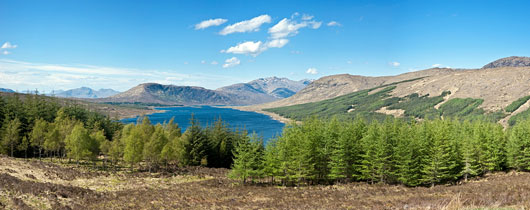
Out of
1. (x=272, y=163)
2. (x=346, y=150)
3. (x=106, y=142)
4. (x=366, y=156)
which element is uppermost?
(x=346, y=150)

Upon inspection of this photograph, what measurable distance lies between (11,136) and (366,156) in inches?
3070

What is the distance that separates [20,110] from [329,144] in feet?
267

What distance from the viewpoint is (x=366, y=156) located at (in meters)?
49.7

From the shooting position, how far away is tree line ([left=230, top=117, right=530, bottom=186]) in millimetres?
49156

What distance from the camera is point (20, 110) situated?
255ft

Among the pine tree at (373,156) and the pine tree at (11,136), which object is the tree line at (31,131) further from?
the pine tree at (373,156)

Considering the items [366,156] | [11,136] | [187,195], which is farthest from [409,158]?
[11,136]

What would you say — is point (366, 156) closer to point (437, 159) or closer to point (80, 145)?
point (437, 159)

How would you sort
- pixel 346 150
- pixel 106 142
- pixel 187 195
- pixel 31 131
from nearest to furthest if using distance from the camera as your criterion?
pixel 187 195 → pixel 346 150 → pixel 106 142 → pixel 31 131

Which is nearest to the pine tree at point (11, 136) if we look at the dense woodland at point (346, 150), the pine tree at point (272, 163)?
the dense woodland at point (346, 150)

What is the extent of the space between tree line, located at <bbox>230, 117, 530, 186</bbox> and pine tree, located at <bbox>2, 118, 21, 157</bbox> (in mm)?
55014

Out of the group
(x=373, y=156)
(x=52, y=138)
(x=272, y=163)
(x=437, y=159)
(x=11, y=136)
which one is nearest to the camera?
(x=437, y=159)

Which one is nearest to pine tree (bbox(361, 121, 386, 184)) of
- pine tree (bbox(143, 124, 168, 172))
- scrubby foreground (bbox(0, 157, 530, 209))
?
scrubby foreground (bbox(0, 157, 530, 209))

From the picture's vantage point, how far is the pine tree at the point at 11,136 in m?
66.6
